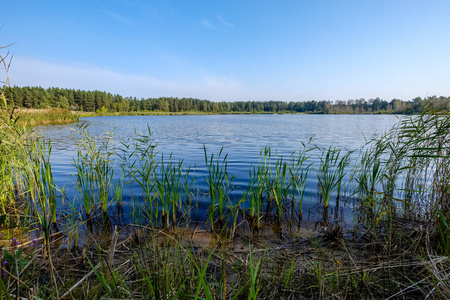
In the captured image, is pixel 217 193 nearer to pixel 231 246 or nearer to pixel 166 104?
pixel 231 246

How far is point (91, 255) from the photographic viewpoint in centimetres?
284

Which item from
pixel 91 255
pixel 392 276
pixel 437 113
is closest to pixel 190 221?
pixel 91 255

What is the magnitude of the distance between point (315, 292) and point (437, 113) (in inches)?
164

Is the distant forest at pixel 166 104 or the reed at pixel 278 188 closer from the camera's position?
the reed at pixel 278 188

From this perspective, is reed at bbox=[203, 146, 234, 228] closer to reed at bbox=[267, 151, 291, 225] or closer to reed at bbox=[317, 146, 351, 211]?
reed at bbox=[267, 151, 291, 225]

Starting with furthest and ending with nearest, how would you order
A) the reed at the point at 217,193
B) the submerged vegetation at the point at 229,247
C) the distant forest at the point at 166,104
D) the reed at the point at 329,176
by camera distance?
the distant forest at the point at 166,104 → the reed at the point at 329,176 → the reed at the point at 217,193 → the submerged vegetation at the point at 229,247

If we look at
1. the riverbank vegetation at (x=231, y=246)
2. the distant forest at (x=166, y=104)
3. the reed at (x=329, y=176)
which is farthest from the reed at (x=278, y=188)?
A: the distant forest at (x=166, y=104)

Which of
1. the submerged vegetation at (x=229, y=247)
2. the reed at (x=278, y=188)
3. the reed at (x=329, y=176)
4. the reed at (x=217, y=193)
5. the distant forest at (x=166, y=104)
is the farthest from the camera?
the distant forest at (x=166, y=104)

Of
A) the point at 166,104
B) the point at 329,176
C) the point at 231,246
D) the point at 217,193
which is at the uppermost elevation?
the point at 166,104

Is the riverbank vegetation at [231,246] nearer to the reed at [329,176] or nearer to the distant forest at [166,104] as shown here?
the reed at [329,176]

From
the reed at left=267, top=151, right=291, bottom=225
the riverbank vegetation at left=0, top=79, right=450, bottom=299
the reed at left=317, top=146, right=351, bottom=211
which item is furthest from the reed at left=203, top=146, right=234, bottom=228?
the reed at left=317, top=146, right=351, bottom=211

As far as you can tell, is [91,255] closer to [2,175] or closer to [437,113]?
[2,175]

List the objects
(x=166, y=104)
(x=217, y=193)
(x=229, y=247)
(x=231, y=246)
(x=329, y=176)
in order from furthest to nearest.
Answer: (x=166, y=104), (x=329, y=176), (x=217, y=193), (x=231, y=246), (x=229, y=247)

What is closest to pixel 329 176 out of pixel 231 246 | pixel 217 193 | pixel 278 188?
pixel 278 188
